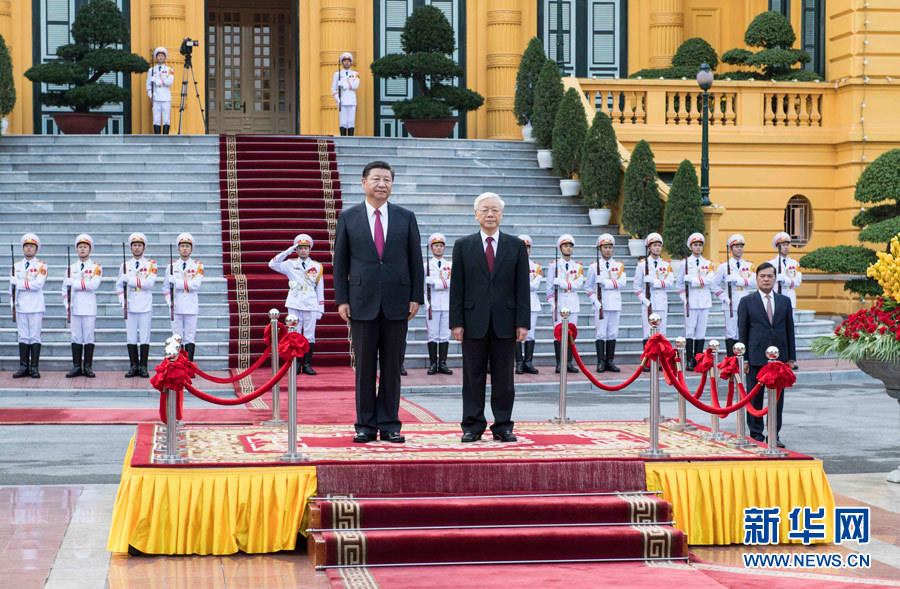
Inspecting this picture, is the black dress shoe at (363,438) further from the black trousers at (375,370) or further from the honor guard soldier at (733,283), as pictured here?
the honor guard soldier at (733,283)

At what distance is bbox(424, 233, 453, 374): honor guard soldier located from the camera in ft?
55.8

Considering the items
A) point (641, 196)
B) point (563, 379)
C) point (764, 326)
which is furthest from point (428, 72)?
point (563, 379)

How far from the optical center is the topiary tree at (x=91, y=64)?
2386 centimetres

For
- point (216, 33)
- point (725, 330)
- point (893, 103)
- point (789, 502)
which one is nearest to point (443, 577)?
point (789, 502)

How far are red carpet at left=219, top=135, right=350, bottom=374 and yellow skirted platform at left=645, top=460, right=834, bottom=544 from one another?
8.15 metres

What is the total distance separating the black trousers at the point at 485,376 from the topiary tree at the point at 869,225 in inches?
569

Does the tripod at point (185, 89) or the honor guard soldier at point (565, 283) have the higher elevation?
the tripod at point (185, 89)

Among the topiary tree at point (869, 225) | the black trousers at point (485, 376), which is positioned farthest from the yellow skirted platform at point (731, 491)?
the topiary tree at point (869, 225)

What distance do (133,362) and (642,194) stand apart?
8716 mm

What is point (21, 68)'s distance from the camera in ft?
84.4

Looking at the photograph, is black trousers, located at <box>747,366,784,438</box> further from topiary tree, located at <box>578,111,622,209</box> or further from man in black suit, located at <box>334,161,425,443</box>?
topiary tree, located at <box>578,111,622,209</box>

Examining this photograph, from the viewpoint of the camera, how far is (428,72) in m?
24.8

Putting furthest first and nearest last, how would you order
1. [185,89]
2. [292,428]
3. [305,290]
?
1. [185,89]
2. [305,290]
3. [292,428]

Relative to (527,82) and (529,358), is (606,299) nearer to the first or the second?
(529,358)
